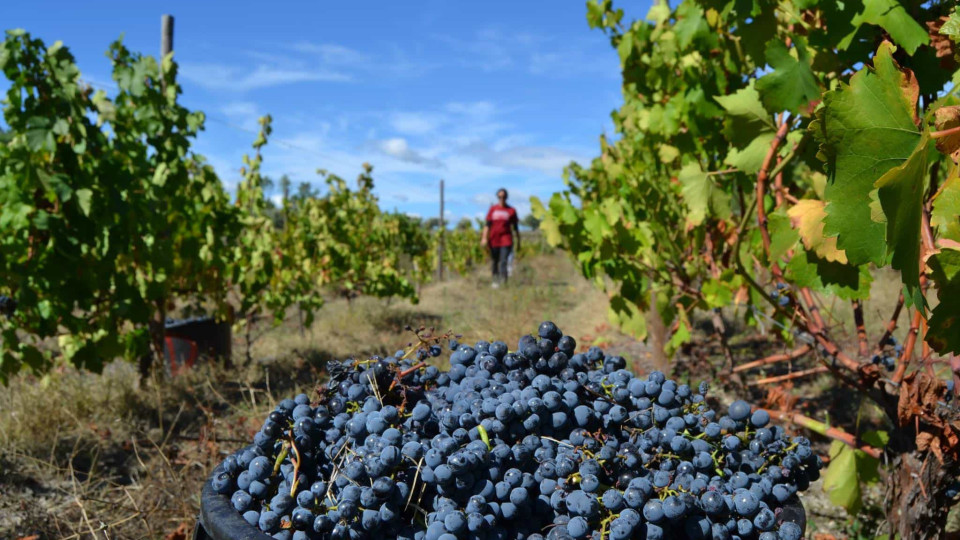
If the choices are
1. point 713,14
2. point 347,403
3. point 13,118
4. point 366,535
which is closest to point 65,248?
point 13,118

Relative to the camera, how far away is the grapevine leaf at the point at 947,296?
3.00ft

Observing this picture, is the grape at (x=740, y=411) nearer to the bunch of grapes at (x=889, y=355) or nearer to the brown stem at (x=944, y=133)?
the brown stem at (x=944, y=133)

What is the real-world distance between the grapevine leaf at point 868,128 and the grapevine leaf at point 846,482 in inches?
60.0

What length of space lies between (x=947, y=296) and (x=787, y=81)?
1064mm

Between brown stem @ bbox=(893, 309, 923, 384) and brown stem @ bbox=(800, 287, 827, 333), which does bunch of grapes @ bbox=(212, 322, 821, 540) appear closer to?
brown stem @ bbox=(893, 309, 923, 384)

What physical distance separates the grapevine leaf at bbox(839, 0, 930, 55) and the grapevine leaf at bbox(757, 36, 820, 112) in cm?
28

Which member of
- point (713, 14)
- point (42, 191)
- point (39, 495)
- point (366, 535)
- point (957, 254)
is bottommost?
point (39, 495)

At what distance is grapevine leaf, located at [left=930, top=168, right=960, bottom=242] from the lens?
932 millimetres

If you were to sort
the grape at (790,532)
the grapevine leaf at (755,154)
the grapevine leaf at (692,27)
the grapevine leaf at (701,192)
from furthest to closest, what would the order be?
the grapevine leaf at (692,27) → the grapevine leaf at (701,192) → the grapevine leaf at (755,154) → the grape at (790,532)

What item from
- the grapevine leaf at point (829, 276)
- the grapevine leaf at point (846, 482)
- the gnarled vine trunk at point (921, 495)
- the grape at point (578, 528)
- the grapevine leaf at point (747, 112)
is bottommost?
the grapevine leaf at point (846, 482)

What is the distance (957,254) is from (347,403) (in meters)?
1.06

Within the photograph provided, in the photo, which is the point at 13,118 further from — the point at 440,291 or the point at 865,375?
the point at 440,291

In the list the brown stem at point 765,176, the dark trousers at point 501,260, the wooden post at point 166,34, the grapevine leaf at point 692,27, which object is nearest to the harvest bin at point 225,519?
the brown stem at point 765,176

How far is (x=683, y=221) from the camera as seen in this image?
3711mm
